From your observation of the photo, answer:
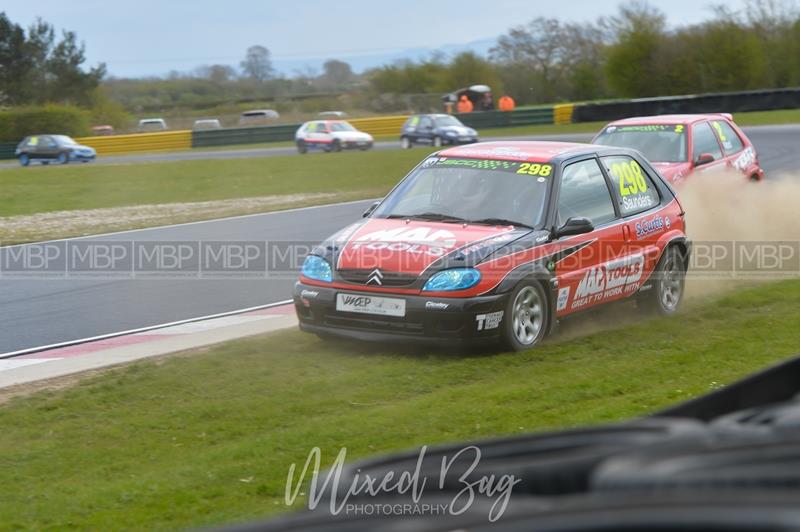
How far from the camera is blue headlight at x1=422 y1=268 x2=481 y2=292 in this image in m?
7.79

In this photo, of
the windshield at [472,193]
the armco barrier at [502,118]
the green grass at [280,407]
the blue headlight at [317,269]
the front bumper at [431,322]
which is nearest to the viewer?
→ the green grass at [280,407]

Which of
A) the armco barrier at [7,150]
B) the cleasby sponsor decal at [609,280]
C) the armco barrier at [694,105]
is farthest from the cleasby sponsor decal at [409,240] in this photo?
the armco barrier at [7,150]

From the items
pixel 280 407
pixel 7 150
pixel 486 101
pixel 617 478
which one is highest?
pixel 486 101

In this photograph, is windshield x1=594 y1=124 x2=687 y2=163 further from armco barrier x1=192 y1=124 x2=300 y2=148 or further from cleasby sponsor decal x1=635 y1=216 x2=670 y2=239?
armco barrier x1=192 y1=124 x2=300 y2=148

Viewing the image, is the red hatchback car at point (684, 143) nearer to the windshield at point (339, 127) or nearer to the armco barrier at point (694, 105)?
the armco barrier at point (694, 105)

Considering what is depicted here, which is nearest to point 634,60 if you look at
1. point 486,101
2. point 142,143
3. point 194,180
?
point 486,101

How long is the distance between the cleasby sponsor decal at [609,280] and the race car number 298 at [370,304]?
5.18 ft

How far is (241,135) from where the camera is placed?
48750 millimetres

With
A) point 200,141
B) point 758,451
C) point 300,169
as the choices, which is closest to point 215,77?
point 200,141

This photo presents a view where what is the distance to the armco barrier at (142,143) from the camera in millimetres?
47156

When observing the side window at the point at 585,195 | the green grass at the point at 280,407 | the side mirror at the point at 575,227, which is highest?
the side window at the point at 585,195

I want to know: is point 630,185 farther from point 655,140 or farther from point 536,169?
point 655,140

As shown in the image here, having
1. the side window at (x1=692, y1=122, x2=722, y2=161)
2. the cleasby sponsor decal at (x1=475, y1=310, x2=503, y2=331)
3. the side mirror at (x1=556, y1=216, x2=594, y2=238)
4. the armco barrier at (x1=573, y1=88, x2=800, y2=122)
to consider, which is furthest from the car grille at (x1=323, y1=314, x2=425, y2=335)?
the armco barrier at (x1=573, y1=88, x2=800, y2=122)

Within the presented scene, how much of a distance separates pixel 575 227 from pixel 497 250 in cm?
71
